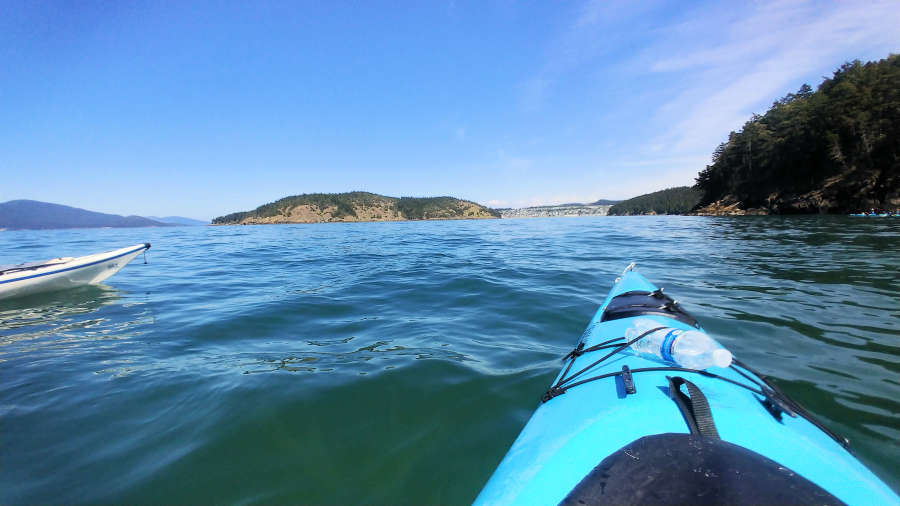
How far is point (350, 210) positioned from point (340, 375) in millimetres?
139546

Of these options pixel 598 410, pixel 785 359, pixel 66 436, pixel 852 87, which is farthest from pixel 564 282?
pixel 852 87

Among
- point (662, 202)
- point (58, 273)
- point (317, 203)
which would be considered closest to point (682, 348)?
point (58, 273)

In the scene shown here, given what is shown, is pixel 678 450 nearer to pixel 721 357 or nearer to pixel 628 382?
pixel 628 382


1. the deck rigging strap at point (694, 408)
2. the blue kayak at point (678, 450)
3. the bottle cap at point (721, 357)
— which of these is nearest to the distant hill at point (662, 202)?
the bottle cap at point (721, 357)

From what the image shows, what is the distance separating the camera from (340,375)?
3.54m

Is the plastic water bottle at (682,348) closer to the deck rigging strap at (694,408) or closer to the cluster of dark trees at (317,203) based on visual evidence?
the deck rigging strap at (694,408)

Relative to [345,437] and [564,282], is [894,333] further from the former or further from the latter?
[345,437]

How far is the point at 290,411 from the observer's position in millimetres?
2938

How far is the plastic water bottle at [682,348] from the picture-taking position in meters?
2.06

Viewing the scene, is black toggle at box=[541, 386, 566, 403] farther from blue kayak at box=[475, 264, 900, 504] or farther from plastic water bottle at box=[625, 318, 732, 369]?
plastic water bottle at box=[625, 318, 732, 369]

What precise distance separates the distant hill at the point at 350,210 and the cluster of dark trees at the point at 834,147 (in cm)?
10067

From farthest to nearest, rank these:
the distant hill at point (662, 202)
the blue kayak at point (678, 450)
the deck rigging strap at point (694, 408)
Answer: the distant hill at point (662, 202), the deck rigging strap at point (694, 408), the blue kayak at point (678, 450)

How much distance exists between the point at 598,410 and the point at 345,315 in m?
4.80

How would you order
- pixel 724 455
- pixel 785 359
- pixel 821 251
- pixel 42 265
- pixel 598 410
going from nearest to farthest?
pixel 724 455
pixel 598 410
pixel 785 359
pixel 42 265
pixel 821 251
